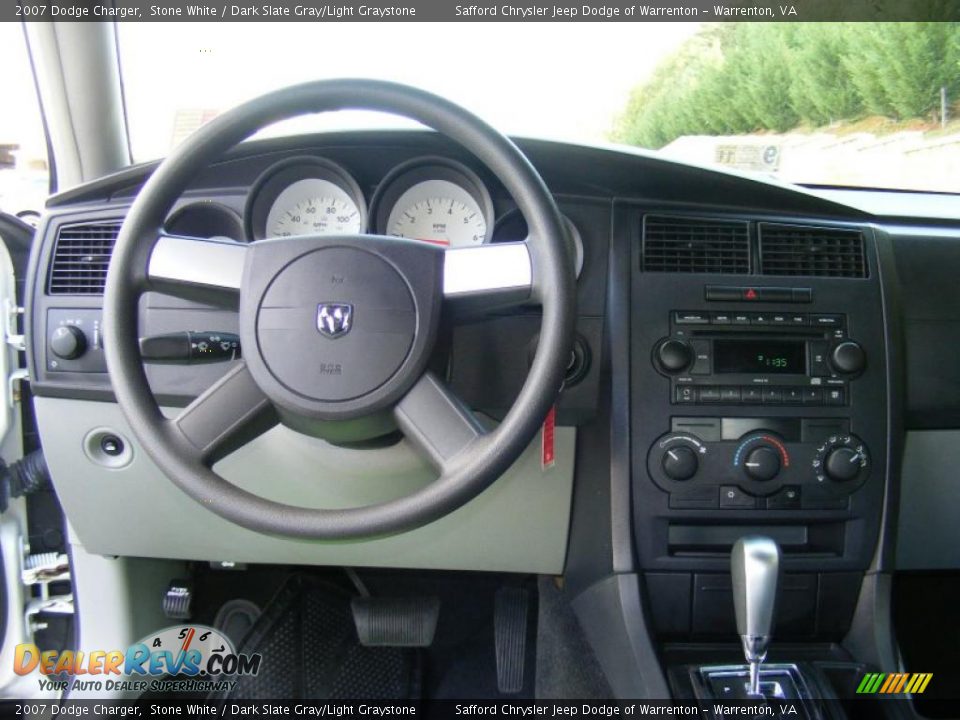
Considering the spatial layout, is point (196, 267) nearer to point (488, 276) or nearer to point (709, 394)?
point (488, 276)

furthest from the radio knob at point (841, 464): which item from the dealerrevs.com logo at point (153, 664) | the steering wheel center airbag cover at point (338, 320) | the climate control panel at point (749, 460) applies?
the dealerrevs.com logo at point (153, 664)

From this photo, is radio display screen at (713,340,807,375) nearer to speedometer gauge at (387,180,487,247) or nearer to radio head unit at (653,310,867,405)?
radio head unit at (653,310,867,405)

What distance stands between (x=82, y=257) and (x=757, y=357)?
4.30 feet

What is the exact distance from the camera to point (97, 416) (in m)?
1.49

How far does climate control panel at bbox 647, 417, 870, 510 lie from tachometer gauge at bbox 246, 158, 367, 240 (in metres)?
0.71

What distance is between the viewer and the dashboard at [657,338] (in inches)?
53.2

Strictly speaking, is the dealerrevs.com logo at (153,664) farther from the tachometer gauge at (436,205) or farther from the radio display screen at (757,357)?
the radio display screen at (757,357)

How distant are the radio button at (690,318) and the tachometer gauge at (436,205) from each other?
15.1 inches

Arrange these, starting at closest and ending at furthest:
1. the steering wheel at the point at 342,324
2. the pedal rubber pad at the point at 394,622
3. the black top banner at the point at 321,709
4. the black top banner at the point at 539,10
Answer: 1. the steering wheel at the point at 342,324
2. the black top banner at the point at 539,10
3. the black top banner at the point at 321,709
4. the pedal rubber pad at the point at 394,622

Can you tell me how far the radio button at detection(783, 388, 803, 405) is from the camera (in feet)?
4.50

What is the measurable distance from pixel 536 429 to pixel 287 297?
0.41 metres

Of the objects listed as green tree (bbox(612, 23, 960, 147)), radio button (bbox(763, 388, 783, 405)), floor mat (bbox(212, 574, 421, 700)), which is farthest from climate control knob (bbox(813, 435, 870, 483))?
floor mat (bbox(212, 574, 421, 700))

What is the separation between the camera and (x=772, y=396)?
1369mm

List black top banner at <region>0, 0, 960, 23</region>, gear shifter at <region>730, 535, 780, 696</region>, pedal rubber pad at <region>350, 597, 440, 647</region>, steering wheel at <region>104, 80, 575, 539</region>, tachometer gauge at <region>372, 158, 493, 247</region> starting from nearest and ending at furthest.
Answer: steering wheel at <region>104, 80, 575, 539</region> → gear shifter at <region>730, 535, 780, 696</region> → tachometer gauge at <region>372, 158, 493, 247</region> → black top banner at <region>0, 0, 960, 23</region> → pedal rubber pad at <region>350, 597, 440, 647</region>
